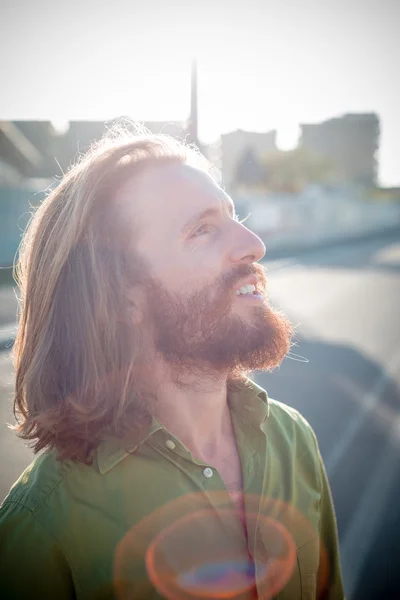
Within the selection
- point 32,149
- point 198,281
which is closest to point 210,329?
point 198,281

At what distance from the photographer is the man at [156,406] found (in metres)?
1.49

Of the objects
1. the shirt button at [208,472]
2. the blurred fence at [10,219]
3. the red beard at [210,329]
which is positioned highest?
the red beard at [210,329]

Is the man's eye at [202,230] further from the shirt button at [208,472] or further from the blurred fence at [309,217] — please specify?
the blurred fence at [309,217]

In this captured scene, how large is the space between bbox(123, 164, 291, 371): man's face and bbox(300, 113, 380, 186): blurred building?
282ft

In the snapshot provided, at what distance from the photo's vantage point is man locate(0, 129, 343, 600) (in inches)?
58.5

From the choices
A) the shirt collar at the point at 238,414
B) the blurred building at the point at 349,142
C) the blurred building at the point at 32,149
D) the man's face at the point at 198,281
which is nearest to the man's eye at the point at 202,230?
the man's face at the point at 198,281

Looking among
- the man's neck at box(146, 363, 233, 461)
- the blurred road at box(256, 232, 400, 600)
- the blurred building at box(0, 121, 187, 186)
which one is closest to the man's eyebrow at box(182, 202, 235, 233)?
the man's neck at box(146, 363, 233, 461)

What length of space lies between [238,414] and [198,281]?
55 cm

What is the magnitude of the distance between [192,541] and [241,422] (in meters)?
0.49

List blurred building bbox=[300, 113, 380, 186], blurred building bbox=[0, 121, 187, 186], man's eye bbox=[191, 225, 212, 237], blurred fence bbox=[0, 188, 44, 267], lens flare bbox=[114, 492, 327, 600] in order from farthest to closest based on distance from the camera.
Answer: blurred building bbox=[300, 113, 380, 186] → blurred building bbox=[0, 121, 187, 186] → blurred fence bbox=[0, 188, 44, 267] → man's eye bbox=[191, 225, 212, 237] → lens flare bbox=[114, 492, 327, 600]

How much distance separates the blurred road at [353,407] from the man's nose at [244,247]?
2098mm

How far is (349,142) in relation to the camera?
84.1 meters

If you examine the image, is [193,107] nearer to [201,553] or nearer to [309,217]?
[309,217]

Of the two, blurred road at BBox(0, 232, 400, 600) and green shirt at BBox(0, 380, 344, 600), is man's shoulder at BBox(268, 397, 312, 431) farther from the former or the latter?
blurred road at BBox(0, 232, 400, 600)
